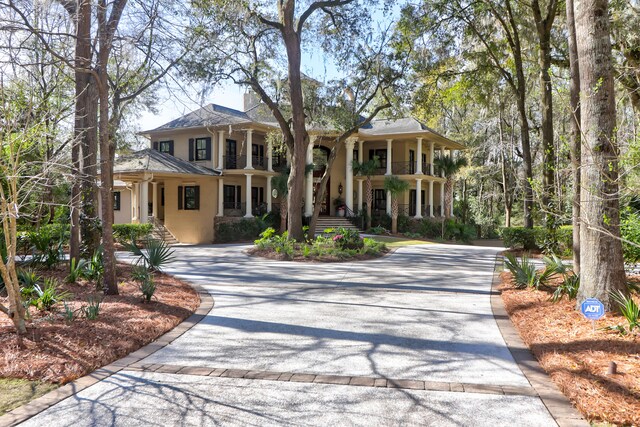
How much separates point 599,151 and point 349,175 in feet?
71.3

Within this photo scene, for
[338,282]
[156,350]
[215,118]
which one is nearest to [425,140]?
[215,118]

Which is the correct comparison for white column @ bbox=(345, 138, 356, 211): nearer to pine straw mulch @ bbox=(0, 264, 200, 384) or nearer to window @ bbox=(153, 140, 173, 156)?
window @ bbox=(153, 140, 173, 156)

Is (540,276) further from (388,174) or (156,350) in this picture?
(388,174)

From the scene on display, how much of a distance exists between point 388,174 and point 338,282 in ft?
61.2

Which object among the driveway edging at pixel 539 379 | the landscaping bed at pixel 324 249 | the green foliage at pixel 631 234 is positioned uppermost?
the green foliage at pixel 631 234

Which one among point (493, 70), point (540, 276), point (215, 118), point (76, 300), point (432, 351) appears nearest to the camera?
point (432, 351)

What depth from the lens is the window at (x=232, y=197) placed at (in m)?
26.1

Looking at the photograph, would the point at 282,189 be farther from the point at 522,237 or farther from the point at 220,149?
the point at 522,237

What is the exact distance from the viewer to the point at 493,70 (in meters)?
17.9

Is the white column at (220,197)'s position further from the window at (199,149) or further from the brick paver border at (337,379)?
the brick paver border at (337,379)

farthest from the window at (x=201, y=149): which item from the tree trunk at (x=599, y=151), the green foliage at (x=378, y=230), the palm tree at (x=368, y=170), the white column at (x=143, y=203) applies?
the tree trunk at (x=599, y=151)

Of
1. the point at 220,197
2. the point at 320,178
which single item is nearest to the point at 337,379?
the point at 220,197

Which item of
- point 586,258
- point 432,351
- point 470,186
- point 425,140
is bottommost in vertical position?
point 432,351

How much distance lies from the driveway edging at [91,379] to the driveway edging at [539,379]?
4105mm
